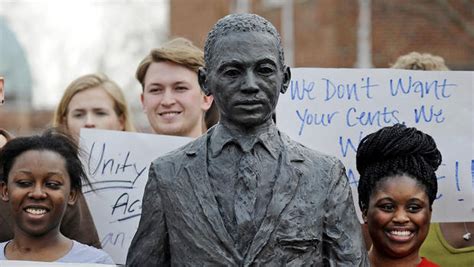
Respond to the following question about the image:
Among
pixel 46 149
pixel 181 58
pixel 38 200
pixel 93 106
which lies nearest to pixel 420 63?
pixel 181 58

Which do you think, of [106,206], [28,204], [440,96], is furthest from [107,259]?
[440,96]

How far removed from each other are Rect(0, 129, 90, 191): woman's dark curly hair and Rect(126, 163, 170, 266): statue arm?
5.18 feet

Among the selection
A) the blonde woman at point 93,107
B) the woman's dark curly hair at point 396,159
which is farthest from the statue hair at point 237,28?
the blonde woman at point 93,107

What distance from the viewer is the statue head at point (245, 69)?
16.0 ft

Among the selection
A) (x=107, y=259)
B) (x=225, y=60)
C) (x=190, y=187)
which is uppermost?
(x=225, y=60)

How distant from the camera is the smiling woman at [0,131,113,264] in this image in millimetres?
6305

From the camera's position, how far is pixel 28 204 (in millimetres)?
6277

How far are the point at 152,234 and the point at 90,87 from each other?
11.2ft

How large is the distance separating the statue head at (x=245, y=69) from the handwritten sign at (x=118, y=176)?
232 cm

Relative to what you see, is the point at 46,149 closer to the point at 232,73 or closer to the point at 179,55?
the point at 179,55

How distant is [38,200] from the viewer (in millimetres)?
6266

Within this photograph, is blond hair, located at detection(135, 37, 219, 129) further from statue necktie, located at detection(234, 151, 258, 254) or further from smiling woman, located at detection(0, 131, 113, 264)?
statue necktie, located at detection(234, 151, 258, 254)

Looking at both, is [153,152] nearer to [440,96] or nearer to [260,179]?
[440,96]

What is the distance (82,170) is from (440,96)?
1.84 meters
